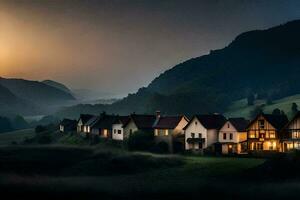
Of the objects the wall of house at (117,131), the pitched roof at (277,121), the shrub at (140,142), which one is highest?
the pitched roof at (277,121)

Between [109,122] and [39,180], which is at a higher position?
[109,122]

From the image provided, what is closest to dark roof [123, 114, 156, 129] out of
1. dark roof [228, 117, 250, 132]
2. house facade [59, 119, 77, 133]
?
dark roof [228, 117, 250, 132]

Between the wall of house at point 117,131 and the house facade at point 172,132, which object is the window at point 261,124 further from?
the wall of house at point 117,131

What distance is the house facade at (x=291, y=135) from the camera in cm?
10654

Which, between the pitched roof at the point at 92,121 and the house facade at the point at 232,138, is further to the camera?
the pitched roof at the point at 92,121

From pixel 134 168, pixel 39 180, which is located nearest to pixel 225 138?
pixel 134 168

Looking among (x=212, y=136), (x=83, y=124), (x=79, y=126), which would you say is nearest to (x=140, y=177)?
(x=212, y=136)

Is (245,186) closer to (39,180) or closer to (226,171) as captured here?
(226,171)

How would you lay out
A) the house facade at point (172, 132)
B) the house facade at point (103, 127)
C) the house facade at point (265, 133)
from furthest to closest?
the house facade at point (103, 127), the house facade at point (172, 132), the house facade at point (265, 133)

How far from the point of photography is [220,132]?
122 metres

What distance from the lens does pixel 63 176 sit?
83.8 metres

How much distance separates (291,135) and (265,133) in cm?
800

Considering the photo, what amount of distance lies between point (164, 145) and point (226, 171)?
37495 millimetres

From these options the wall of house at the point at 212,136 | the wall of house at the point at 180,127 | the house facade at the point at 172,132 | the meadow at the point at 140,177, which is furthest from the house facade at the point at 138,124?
the meadow at the point at 140,177
